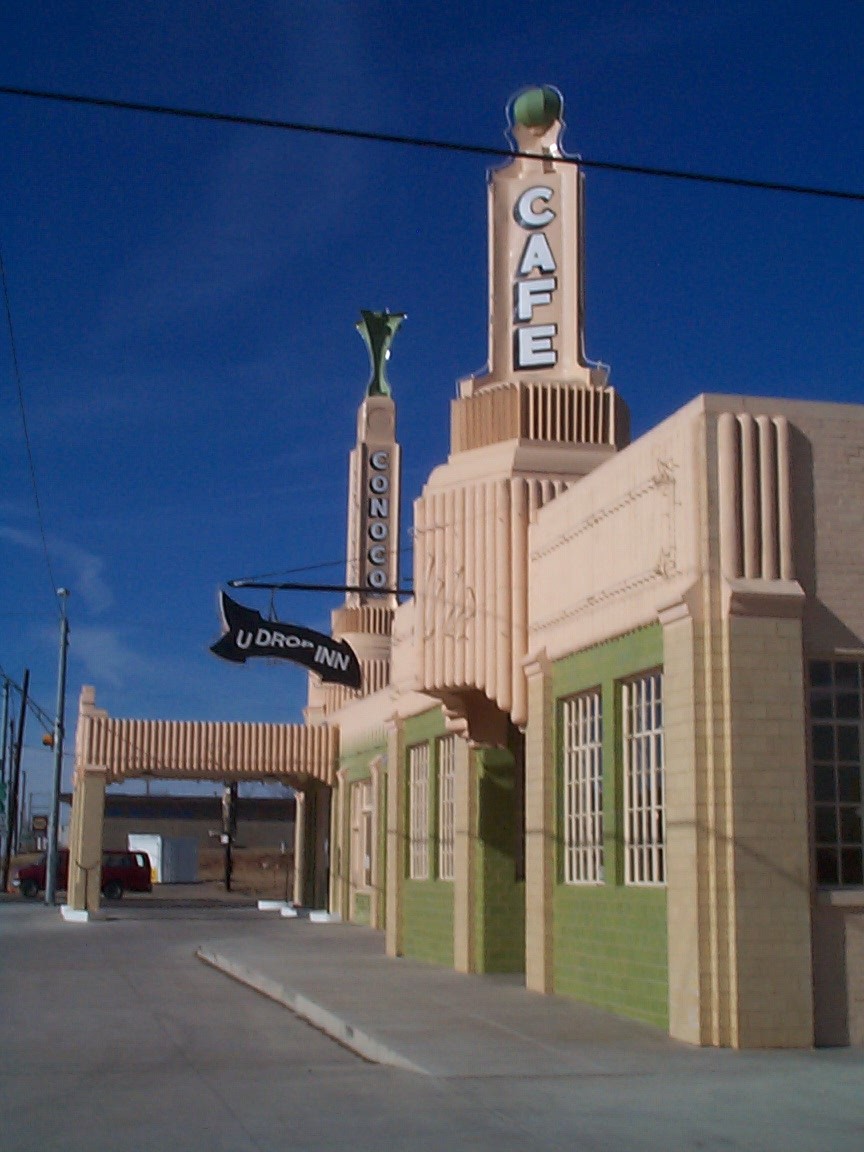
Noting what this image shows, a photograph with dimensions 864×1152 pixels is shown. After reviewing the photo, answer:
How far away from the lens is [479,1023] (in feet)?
47.9

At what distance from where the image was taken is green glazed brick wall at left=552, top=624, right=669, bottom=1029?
46.9ft

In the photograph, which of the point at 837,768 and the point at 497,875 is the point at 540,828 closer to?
the point at 497,875

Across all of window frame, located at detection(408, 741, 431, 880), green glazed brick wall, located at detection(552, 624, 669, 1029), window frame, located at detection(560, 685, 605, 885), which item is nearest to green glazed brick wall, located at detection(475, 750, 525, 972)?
window frame, located at detection(408, 741, 431, 880)

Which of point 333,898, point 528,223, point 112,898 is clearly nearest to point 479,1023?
point 528,223

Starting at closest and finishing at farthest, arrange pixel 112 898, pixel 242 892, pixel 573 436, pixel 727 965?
pixel 727 965 → pixel 573 436 → pixel 112 898 → pixel 242 892

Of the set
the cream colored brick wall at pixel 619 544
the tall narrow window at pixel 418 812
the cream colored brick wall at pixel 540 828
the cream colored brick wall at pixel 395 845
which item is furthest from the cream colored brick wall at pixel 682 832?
the cream colored brick wall at pixel 395 845

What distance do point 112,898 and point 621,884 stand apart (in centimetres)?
3546

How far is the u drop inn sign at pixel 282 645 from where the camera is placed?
3097cm

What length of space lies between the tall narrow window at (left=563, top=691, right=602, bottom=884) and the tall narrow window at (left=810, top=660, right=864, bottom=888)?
3.02 metres

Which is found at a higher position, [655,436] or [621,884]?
[655,436]

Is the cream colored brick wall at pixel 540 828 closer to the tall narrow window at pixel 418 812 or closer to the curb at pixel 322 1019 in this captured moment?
the curb at pixel 322 1019

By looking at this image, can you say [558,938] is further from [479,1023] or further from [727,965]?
[727,965]

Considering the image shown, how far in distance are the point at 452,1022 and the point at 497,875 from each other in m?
6.00

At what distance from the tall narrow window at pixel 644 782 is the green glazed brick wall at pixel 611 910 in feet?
0.41
